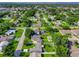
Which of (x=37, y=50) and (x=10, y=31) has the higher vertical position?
(x=10, y=31)

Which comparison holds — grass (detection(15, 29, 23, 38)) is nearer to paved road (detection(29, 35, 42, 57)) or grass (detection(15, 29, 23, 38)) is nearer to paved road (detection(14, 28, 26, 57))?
paved road (detection(14, 28, 26, 57))

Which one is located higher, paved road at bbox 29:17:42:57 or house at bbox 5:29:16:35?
house at bbox 5:29:16:35

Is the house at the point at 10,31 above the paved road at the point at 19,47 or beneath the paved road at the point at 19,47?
above

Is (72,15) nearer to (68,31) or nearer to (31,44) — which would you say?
(68,31)

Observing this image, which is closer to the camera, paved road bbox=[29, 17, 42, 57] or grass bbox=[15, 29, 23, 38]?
paved road bbox=[29, 17, 42, 57]

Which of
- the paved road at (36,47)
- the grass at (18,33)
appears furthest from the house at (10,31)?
the paved road at (36,47)

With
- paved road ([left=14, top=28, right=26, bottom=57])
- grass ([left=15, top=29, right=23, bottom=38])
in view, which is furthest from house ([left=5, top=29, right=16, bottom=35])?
paved road ([left=14, top=28, right=26, bottom=57])

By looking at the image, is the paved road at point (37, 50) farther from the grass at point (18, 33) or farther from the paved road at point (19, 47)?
the grass at point (18, 33)

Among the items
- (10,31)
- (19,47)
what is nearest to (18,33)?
(10,31)

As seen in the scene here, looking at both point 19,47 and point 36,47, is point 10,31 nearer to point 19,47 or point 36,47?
point 19,47

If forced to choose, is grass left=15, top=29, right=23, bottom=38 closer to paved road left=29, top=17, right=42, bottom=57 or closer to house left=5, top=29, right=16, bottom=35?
house left=5, top=29, right=16, bottom=35

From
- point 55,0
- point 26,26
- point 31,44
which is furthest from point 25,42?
point 55,0

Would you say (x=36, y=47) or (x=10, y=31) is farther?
(x=10, y=31)
